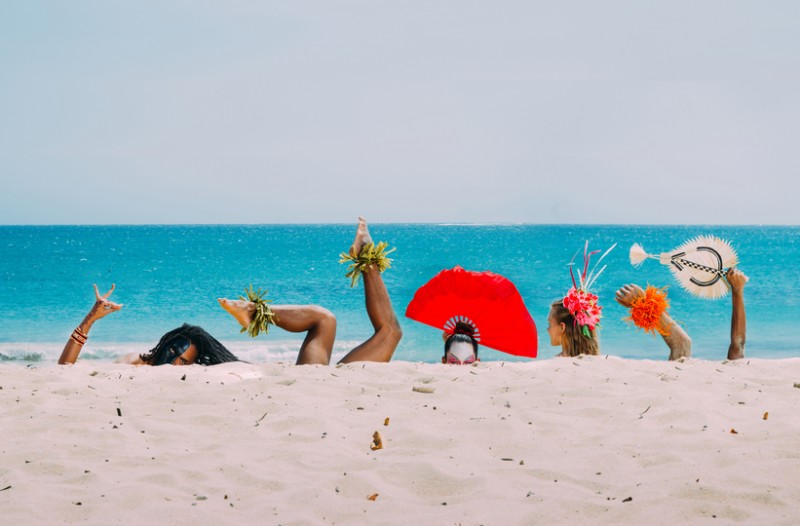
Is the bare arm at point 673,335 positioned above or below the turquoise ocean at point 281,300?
above

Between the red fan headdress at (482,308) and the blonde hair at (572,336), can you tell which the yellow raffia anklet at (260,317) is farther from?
the blonde hair at (572,336)

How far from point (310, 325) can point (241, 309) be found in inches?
21.2

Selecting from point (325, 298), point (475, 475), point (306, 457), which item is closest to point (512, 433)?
point (475, 475)

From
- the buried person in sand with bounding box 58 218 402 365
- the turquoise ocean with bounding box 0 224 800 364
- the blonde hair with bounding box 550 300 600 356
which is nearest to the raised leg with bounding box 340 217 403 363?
the buried person in sand with bounding box 58 218 402 365

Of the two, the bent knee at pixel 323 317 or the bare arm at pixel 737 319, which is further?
the bare arm at pixel 737 319

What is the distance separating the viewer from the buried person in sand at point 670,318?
6.27m

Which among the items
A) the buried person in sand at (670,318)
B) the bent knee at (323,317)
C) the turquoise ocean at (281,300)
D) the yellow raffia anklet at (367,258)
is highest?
the yellow raffia anklet at (367,258)

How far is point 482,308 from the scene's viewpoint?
19.9 ft

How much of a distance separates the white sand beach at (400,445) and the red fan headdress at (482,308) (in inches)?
24.4

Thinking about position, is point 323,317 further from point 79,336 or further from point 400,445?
point 400,445

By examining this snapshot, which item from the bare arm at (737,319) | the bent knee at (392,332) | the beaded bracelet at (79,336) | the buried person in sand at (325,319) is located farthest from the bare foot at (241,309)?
the bare arm at (737,319)

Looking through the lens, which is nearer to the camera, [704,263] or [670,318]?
[670,318]

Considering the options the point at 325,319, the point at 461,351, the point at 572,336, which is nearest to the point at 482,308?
the point at 461,351

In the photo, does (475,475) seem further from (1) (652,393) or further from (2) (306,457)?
(1) (652,393)
